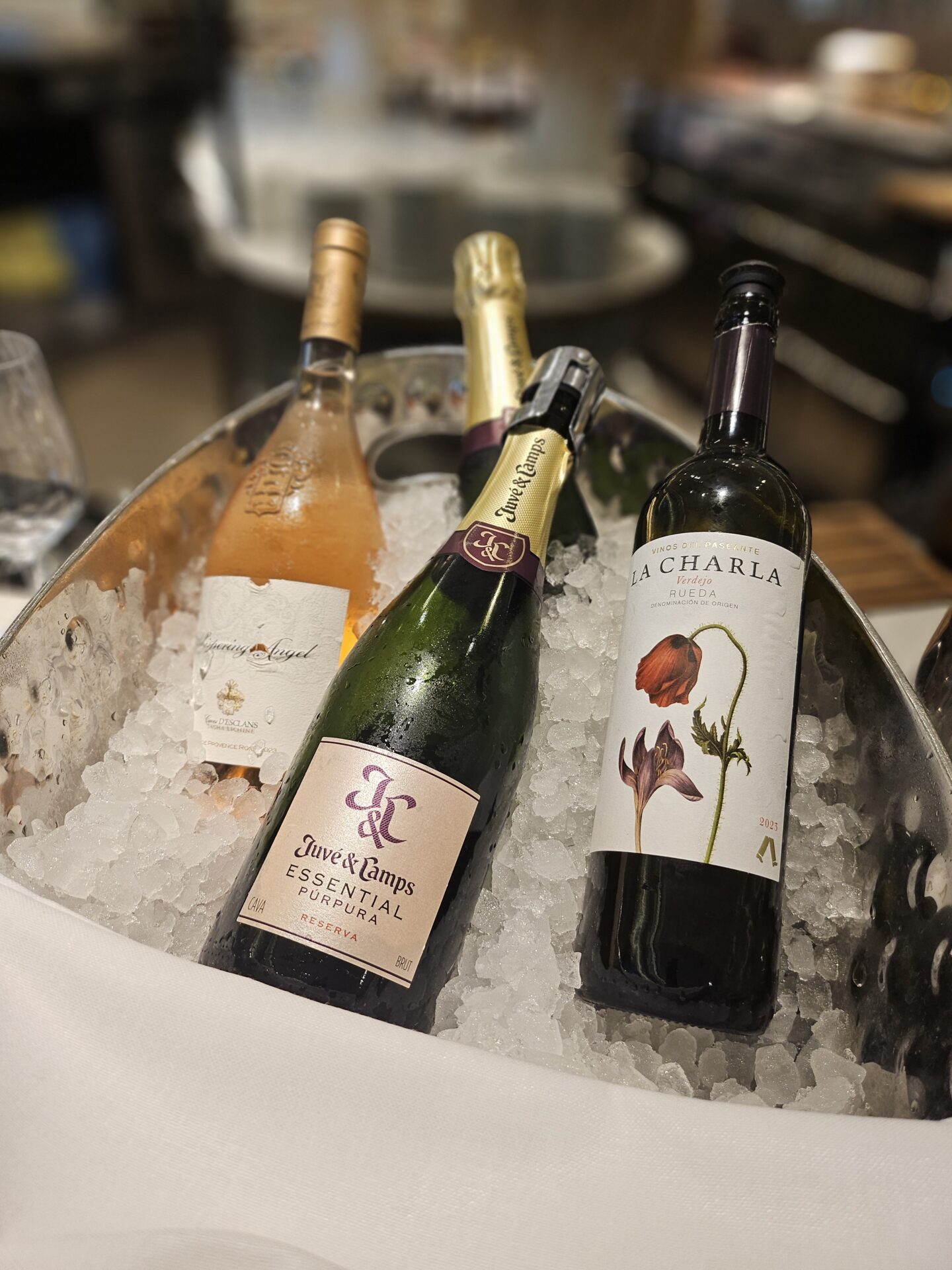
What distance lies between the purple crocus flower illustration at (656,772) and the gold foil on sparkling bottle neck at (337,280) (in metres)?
0.40

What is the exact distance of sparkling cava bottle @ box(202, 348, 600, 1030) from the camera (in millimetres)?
452

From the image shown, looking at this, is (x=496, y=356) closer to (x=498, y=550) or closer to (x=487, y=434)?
(x=487, y=434)

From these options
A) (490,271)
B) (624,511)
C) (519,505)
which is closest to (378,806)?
(519,505)

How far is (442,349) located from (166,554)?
0.94ft

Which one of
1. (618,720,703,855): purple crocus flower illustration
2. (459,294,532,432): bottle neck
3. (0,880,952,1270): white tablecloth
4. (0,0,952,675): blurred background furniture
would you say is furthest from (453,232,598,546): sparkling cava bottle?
(0,0,952,675): blurred background furniture

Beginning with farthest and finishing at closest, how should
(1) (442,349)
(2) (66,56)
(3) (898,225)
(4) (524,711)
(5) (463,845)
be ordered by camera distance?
1. (2) (66,56)
2. (3) (898,225)
3. (1) (442,349)
4. (4) (524,711)
5. (5) (463,845)

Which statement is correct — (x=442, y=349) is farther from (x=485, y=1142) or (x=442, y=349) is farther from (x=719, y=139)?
(x=719, y=139)

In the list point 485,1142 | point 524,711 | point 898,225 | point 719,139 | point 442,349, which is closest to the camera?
point 485,1142

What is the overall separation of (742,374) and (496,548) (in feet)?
0.63

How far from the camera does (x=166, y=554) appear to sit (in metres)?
0.64

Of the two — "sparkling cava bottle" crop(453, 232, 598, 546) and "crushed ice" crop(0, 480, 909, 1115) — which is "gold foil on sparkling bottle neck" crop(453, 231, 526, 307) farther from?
"crushed ice" crop(0, 480, 909, 1115)

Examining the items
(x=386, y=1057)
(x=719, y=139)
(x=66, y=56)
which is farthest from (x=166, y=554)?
(x=719, y=139)

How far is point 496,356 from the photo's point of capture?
72 centimetres

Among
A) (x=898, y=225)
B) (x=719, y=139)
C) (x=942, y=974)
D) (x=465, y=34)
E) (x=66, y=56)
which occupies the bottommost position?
(x=942, y=974)
